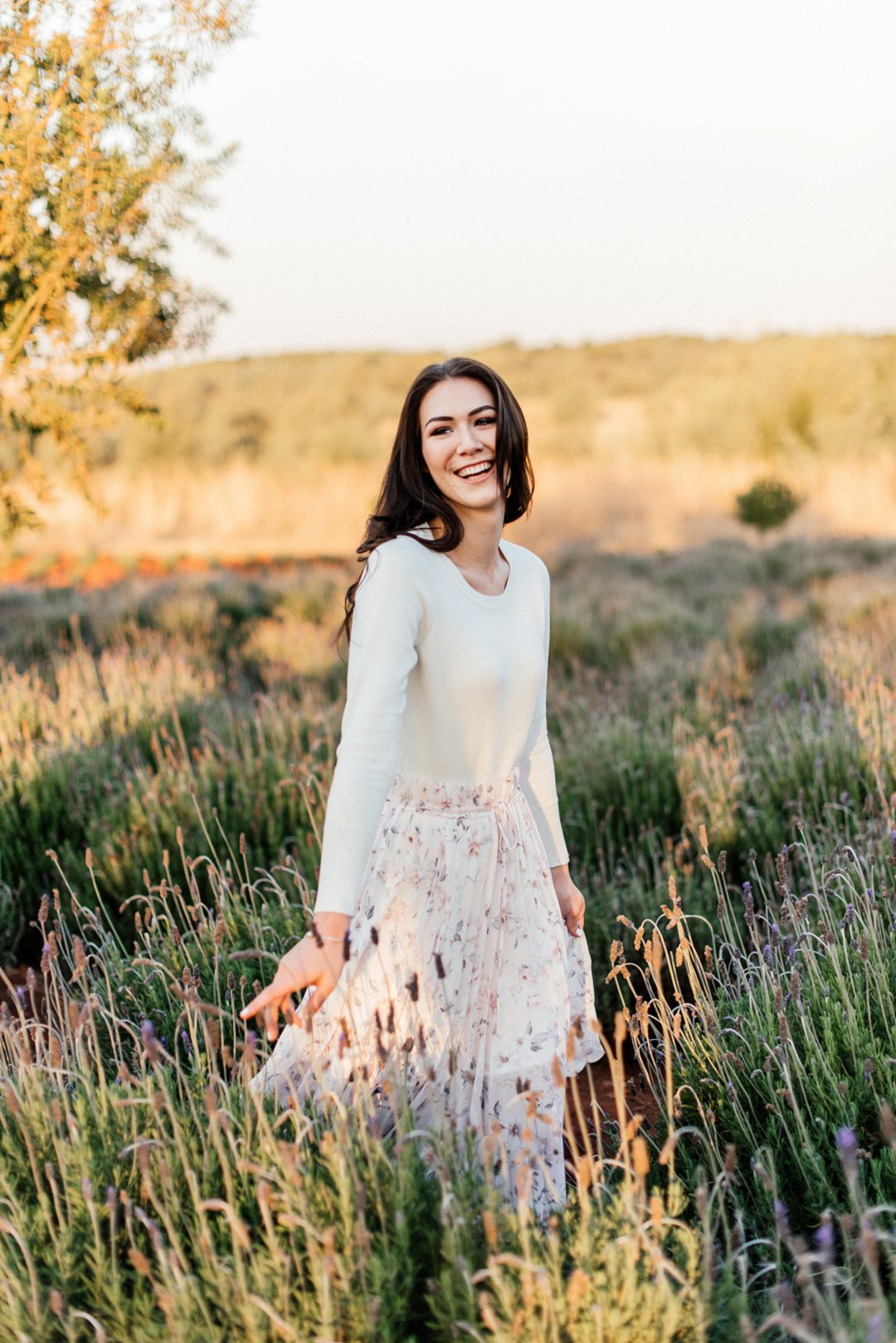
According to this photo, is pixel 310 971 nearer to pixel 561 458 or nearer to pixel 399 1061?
pixel 399 1061

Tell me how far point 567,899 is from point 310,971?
904 mm

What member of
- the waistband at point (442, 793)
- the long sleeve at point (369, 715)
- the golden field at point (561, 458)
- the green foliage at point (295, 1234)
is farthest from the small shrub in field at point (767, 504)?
the green foliage at point (295, 1234)

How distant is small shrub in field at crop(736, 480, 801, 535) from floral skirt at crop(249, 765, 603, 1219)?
15.5 metres

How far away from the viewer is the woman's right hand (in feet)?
5.73

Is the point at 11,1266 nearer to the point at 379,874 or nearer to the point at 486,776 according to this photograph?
the point at 379,874

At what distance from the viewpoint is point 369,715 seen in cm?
196

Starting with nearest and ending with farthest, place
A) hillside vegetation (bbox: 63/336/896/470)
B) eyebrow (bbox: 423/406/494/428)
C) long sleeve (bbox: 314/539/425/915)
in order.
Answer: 1. long sleeve (bbox: 314/539/425/915)
2. eyebrow (bbox: 423/406/494/428)
3. hillside vegetation (bbox: 63/336/896/470)

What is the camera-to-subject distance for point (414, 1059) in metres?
2.05

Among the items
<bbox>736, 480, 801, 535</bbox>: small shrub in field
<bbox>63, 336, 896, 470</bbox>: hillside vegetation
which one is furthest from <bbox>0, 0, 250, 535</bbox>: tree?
<bbox>736, 480, 801, 535</bbox>: small shrub in field

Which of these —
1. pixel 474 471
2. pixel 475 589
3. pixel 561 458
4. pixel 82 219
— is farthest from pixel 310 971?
pixel 561 458

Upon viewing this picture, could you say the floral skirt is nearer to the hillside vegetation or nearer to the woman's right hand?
the woman's right hand

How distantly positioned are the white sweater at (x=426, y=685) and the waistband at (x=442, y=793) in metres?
0.01

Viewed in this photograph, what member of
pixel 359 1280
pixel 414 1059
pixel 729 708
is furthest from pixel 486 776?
pixel 729 708

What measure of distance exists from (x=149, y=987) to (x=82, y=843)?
205cm
